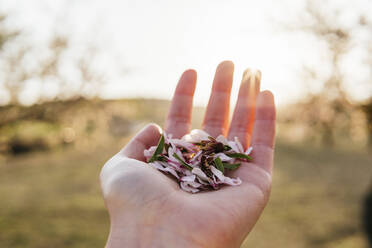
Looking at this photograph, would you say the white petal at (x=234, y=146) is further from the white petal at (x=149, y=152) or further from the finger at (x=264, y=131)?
the white petal at (x=149, y=152)

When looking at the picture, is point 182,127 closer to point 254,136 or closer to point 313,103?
point 254,136

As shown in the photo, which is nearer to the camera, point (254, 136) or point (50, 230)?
point (254, 136)

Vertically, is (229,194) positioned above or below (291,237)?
above

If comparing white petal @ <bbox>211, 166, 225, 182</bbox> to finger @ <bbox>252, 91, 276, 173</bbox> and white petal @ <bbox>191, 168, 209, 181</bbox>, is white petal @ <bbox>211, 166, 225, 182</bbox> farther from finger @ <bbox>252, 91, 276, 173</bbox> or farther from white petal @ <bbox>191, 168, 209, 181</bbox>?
finger @ <bbox>252, 91, 276, 173</bbox>

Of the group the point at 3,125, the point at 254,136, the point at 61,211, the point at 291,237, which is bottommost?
the point at 61,211

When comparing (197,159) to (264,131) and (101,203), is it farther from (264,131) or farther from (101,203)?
(101,203)

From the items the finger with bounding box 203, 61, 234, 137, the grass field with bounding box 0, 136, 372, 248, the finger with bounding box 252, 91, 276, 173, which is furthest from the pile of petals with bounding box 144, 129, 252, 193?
the grass field with bounding box 0, 136, 372, 248

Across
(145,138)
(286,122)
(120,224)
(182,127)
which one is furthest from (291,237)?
(120,224)
